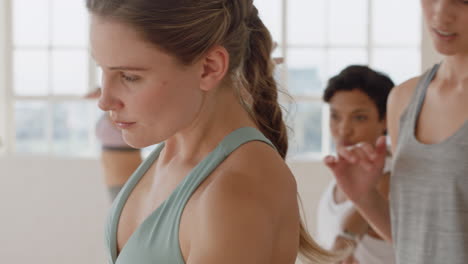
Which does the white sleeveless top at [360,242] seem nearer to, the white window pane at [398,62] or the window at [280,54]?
the window at [280,54]

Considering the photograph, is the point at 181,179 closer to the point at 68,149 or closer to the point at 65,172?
the point at 65,172

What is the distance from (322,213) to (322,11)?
11.8ft

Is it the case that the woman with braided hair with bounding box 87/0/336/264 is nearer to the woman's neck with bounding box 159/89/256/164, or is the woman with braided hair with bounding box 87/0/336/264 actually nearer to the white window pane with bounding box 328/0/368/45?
the woman's neck with bounding box 159/89/256/164

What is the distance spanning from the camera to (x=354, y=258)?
2334 millimetres

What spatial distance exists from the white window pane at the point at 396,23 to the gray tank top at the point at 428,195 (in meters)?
4.38

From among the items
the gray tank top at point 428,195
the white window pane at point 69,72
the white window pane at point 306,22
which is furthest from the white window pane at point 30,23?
the gray tank top at point 428,195

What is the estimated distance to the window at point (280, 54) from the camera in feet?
19.4

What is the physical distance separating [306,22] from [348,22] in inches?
14.3

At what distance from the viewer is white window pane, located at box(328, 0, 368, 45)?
5.90 metres

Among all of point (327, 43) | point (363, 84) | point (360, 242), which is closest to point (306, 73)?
point (327, 43)

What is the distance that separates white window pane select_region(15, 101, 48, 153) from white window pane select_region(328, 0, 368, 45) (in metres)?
2.69

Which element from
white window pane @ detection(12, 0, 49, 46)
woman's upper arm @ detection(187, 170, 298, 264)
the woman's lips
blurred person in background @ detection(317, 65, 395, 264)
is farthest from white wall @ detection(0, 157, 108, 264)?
woman's upper arm @ detection(187, 170, 298, 264)

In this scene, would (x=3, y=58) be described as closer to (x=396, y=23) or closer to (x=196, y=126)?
(x=396, y=23)

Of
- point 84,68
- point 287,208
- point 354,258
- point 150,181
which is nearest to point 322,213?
point 354,258
